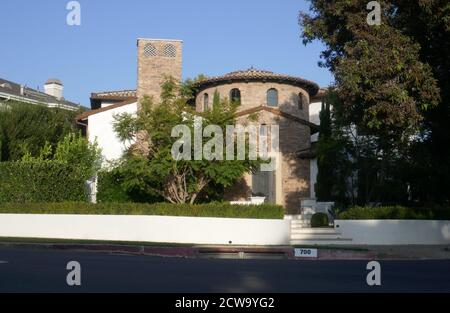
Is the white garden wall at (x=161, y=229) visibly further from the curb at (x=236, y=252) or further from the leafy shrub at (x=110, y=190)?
the leafy shrub at (x=110, y=190)

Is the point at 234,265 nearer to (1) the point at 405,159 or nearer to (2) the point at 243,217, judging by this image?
(2) the point at 243,217

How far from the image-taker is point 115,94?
139ft

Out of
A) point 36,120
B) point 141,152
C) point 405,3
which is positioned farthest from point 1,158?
point 405,3

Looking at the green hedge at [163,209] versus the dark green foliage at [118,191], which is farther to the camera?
the dark green foliage at [118,191]

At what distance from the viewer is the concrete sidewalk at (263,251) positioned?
2062cm

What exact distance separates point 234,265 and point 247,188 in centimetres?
1552

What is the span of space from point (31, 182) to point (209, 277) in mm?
18475

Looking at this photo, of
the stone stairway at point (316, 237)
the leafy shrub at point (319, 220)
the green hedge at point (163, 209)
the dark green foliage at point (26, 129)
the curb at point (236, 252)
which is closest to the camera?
the curb at point (236, 252)

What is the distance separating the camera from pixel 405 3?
19188 mm

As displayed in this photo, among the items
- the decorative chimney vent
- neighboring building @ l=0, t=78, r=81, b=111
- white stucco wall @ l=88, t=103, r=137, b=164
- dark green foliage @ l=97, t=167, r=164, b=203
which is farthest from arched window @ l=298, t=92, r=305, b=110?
the decorative chimney vent

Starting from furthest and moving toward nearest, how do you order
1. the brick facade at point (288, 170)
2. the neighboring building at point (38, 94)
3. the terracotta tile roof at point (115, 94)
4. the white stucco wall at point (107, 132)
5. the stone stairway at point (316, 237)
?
the neighboring building at point (38, 94), the terracotta tile roof at point (115, 94), the white stucco wall at point (107, 132), the brick facade at point (288, 170), the stone stairway at point (316, 237)

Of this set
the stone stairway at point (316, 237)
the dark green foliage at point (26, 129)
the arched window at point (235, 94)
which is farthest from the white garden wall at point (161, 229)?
the arched window at point (235, 94)

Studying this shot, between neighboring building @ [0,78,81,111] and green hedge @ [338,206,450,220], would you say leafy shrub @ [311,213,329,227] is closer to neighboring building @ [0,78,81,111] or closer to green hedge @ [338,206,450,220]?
green hedge @ [338,206,450,220]

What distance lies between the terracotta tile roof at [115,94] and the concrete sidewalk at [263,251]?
19.3 m
